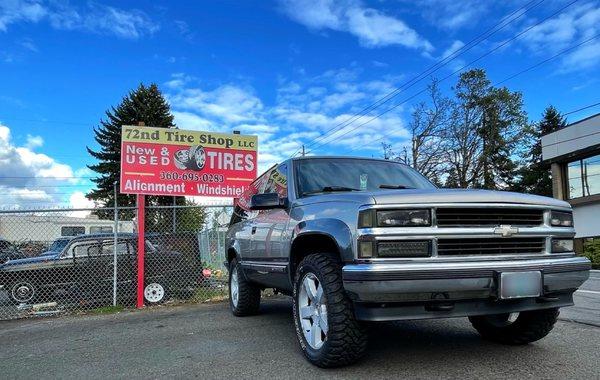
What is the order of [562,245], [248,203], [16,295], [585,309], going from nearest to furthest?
[562,245]
[248,203]
[585,309]
[16,295]

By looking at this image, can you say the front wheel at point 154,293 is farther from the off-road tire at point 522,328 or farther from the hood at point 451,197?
the hood at point 451,197

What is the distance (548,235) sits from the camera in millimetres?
4199

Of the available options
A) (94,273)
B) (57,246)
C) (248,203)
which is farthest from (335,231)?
(57,246)

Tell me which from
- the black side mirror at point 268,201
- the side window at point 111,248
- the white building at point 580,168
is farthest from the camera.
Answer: the white building at point 580,168

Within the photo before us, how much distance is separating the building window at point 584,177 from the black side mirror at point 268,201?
24.1m

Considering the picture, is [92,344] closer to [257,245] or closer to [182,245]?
[257,245]

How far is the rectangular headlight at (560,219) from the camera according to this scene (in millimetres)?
4305

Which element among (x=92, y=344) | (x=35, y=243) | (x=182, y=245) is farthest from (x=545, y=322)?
(x=35, y=243)

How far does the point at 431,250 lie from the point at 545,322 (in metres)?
1.63

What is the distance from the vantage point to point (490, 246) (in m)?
3.96

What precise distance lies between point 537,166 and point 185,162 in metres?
50.9

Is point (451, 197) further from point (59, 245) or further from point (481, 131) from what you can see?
point (481, 131)

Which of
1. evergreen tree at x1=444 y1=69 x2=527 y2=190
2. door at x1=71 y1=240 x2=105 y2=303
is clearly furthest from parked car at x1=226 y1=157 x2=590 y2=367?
evergreen tree at x1=444 y1=69 x2=527 y2=190

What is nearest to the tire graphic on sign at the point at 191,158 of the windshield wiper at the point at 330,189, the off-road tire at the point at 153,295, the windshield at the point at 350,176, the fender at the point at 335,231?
the off-road tire at the point at 153,295
